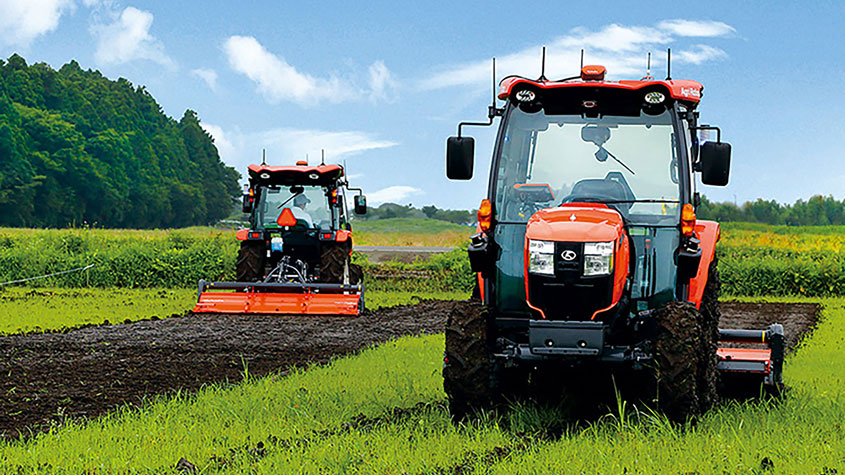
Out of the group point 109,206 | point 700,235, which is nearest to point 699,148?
point 700,235

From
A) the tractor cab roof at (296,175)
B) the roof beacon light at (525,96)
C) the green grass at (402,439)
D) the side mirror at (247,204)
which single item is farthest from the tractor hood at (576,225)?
the side mirror at (247,204)

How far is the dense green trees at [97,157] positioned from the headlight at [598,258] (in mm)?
64161

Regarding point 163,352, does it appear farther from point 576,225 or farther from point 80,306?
point 80,306

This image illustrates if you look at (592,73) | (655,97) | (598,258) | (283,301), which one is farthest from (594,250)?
(283,301)

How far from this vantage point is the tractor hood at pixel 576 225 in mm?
5930

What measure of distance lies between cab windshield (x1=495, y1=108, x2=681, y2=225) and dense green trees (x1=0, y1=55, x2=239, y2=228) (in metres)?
63.1

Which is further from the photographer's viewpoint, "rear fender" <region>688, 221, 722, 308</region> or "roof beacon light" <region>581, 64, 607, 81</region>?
"rear fender" <region>688, 221, 722, 308</region>

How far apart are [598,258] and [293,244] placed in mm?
12089

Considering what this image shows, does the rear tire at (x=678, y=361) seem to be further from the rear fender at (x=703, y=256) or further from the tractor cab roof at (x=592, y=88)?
the tractor cab roof at (x=592, y=88)

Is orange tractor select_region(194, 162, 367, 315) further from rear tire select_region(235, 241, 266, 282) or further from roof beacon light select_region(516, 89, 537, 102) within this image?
roof beacon light select_region(516, 89, 537, 102)

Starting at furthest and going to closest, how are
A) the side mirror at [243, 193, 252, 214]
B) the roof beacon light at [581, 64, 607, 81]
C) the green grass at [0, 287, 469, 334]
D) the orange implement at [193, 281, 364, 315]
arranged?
the side mirror at [243, 193, 252, 214] < the orange implement at [193, 281, 364, 315] < the green grass at [0, 287, 469, 334] < the roof beacon light at [581, 64, 607, 81]

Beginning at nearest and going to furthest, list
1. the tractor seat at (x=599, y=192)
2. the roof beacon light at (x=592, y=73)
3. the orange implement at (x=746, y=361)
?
the tractor seat at (x=599, y=192), the roof beacon light at (x=592, y=73), the orange implement at (x=746, y=361)

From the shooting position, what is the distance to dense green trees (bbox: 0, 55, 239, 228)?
Answer: 226 ft

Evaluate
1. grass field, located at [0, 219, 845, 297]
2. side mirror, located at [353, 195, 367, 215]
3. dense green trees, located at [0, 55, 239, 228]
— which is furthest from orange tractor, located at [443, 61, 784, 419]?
dense green trees, located at [0, 55, 239, 228]
